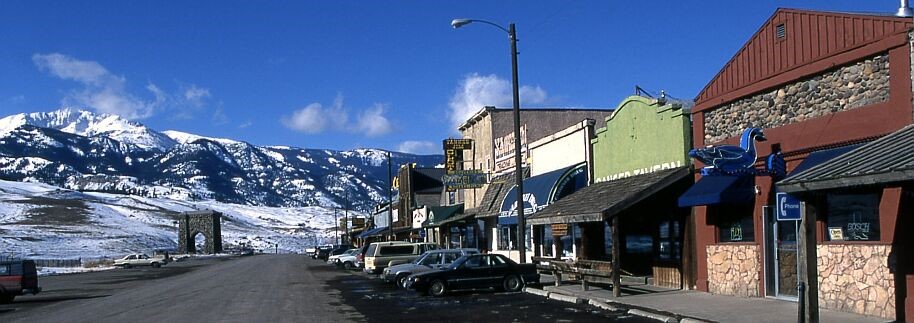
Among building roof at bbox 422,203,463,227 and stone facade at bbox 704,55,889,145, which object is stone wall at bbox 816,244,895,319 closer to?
stone facade at bbox 704,55,889,145

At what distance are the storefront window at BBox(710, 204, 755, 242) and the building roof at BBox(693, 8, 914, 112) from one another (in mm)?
2512

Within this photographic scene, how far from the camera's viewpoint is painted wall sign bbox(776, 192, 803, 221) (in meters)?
18.2

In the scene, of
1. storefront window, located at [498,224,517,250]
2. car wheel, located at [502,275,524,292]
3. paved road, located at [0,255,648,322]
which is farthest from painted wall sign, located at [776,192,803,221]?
storefront window, located at [498,224,517,250]

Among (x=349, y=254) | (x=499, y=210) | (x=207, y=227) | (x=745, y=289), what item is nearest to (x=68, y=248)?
(x=207, y=227)

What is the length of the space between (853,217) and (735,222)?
4.90 meters

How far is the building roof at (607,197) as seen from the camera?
23047mm

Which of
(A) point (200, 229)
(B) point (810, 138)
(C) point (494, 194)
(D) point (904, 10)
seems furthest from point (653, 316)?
(A) point (200, 229)

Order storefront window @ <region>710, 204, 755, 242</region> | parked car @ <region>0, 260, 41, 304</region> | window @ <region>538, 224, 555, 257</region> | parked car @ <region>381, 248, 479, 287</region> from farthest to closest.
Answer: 1. window @ <region>538, 224, 555, 257</region>
2. parked car @ <region>381, 248, 479, 287</region>
3. parked car @ <region>0, 260, 41, 304</region>
4. storefront window @ <region>710, 204, 755, 242</region>

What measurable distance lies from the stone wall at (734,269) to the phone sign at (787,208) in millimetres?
1671

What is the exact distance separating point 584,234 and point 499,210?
10.7 m

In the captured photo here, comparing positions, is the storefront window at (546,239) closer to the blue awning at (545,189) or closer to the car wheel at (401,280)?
the blue awning at (545,189)

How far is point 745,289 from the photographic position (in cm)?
2048

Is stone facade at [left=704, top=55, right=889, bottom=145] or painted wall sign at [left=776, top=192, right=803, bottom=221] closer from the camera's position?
stone facade at [left=704, top=55, right=889, bottom=145]

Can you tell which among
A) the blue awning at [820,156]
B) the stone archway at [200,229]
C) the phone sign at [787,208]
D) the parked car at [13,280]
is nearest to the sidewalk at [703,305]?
the phone sign at [787,208]
